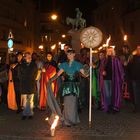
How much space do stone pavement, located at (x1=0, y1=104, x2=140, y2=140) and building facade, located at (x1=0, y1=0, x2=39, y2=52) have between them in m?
48.7

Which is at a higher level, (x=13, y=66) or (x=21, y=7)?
(x=21, y=7)

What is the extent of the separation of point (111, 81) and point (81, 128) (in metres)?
3.45

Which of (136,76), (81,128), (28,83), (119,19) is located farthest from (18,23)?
(81,128)

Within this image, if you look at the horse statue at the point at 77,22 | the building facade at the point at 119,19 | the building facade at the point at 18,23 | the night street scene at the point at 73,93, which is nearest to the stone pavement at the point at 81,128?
the night street scene at the point at 73,93

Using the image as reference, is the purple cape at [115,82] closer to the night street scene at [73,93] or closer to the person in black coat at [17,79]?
the night street scene at [73,93]

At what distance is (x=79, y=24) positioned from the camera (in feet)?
81.9

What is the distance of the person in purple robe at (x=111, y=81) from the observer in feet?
45.6

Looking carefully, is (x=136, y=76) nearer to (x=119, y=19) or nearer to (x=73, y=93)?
(x=73, y=93)

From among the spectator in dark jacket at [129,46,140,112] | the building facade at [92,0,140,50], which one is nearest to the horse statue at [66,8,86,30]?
the spectator in dark jacket at [129,46,140,112]

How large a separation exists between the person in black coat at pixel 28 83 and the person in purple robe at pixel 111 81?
2.45 meters

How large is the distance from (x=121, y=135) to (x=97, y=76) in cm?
468

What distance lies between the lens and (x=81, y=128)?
10.9m

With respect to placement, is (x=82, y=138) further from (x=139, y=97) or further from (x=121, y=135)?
(x=139, y=97)

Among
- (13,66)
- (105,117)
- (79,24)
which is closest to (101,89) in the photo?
(105,117)
